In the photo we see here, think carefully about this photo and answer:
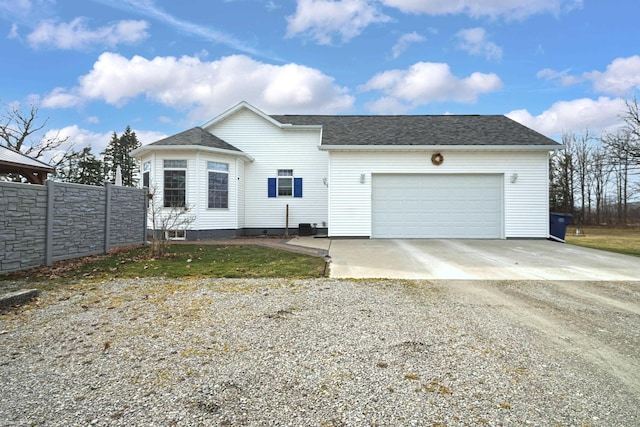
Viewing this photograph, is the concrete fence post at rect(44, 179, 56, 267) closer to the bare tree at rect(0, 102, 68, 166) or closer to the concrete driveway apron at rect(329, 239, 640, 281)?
the concrete driveway apron at rect(329, 239, 640, 281)

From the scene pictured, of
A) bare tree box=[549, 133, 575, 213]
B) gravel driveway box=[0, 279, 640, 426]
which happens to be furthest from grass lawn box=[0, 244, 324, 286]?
bare tree box=[549, 133, 575, 213]

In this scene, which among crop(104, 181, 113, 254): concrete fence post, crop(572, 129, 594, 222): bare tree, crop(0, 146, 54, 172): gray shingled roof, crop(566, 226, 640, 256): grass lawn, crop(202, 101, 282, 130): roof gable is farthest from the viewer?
crop(572, 129, 594, 222): bare tree

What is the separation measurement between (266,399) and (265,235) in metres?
12.6

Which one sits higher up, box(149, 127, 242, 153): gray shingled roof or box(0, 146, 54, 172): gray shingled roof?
box(149, 127, 242, 153): gray shingled roof

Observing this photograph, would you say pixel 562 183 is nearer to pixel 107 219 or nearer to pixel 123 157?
pixel 107 219

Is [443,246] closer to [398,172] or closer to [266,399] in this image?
[398,172]

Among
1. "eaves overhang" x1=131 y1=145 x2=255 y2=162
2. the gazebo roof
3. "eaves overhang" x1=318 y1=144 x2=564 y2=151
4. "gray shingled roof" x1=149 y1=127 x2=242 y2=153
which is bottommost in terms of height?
the gazebo roof

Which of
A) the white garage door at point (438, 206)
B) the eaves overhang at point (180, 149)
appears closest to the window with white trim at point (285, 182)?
the eaves overhang at point (180, 149)

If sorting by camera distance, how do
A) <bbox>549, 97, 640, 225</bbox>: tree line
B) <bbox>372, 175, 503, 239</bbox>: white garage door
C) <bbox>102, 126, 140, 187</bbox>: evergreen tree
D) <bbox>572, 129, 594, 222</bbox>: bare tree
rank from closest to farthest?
<bbox>372, 175, 503, 239</bbox>: white garage door < <bbox>549, 97, 640, 225</bbox>: tree line < <bbox>572, 129, 594, 222</bbox>: bare tree < <bbox>102, 126, 140, 187</bbox>: evergreen tree

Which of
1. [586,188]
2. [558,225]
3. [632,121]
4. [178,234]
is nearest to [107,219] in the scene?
[178,234]

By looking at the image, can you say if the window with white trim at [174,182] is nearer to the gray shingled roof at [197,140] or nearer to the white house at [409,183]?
the white house at [409,183]

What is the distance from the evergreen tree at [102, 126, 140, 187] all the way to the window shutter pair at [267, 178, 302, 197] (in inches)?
1020

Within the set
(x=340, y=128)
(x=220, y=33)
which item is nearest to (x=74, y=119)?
(x=220, y=33)

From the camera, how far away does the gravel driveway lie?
209cm
